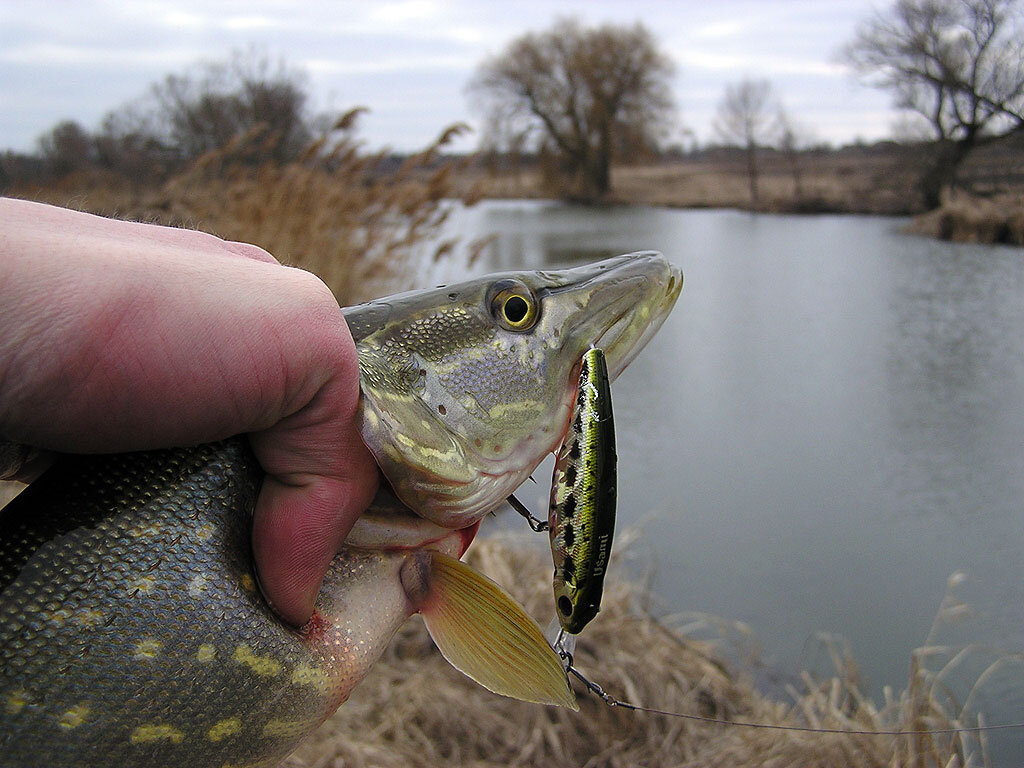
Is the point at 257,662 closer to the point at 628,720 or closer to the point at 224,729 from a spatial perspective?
the point at 224,729

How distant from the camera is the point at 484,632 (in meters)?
1.15

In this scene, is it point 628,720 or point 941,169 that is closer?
point 628,720

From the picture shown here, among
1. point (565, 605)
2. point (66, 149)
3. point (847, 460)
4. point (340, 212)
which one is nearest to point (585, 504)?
point (565, 605)

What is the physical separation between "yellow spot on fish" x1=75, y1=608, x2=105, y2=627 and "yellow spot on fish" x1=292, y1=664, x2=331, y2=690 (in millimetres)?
245

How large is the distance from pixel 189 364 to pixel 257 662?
38 cm

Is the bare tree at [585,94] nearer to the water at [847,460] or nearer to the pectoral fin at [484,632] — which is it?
the water at [847,460]

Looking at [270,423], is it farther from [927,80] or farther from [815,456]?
[927,80]

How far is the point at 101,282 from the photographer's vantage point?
86 centimetres

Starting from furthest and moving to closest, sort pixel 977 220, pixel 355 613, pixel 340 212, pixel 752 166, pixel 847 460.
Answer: pixel 752 166
pixel 977 220
pixel 340 212
pixel 847 460
pixel 355 613

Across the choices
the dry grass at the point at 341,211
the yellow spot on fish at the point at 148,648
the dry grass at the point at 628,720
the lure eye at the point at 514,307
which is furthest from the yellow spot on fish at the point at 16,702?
the dry grass at the point at 341,211

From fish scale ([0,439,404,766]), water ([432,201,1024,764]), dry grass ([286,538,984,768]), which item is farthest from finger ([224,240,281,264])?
water ([432,201,1024,764])

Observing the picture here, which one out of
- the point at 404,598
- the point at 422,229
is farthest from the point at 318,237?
the point at 404,598

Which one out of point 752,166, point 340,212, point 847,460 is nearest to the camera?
point 847,460

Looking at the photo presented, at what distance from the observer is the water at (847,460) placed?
127 inches
